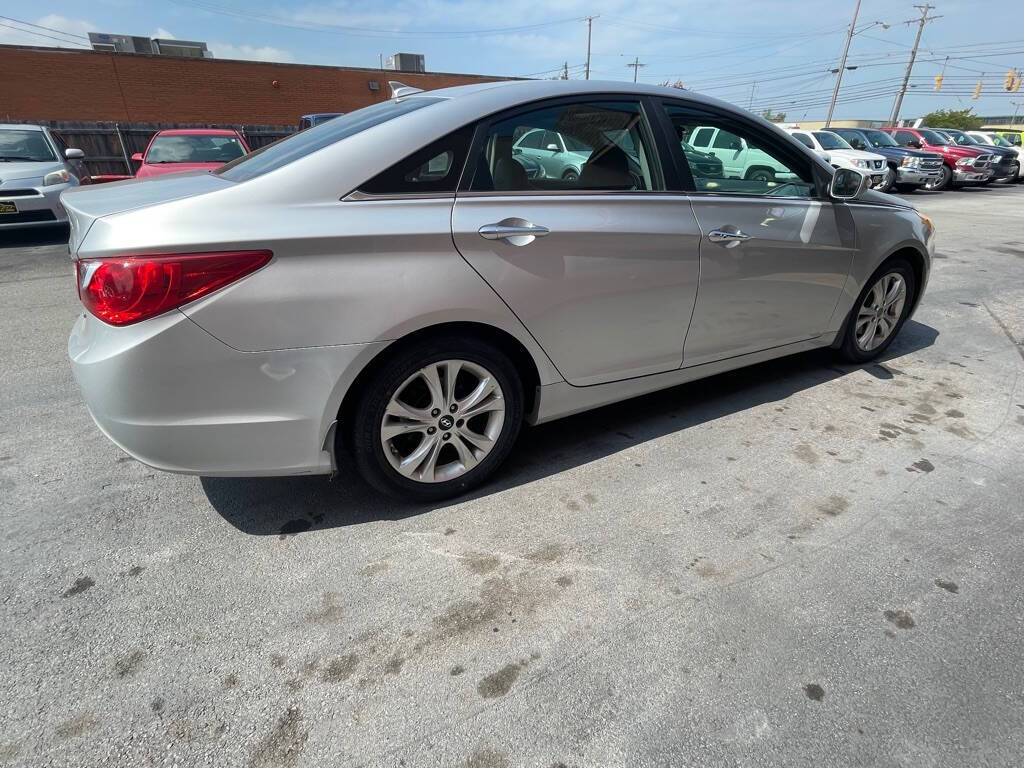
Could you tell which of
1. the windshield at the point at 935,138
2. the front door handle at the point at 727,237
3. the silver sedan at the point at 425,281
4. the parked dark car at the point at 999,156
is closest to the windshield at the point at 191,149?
the silver sedan at the point at 425,281

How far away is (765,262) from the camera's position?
10.3 feet

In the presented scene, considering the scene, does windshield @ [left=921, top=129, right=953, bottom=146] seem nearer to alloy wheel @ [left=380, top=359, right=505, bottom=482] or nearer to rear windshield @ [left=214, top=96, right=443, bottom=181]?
rear windshield @ [left=214, top=96, right=443, bottom=181]

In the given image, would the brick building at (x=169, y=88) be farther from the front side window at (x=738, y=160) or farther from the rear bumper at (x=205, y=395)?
the front side window at (x=738, y=160)

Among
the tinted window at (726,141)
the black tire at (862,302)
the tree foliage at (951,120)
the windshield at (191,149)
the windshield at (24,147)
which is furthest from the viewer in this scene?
the tree foliage at (951,120)

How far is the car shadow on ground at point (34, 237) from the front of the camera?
8.38 m

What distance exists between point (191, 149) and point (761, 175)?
962 cm

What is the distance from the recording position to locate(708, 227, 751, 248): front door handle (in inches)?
114

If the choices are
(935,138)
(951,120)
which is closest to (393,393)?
(935,138)

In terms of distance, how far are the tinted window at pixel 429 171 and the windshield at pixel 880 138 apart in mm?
21418

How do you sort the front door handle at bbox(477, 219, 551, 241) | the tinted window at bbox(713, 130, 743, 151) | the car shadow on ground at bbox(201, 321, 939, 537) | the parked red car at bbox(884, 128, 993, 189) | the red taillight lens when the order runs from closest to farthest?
the red taillight lens
the front door handle at bbox(477, 219, 551, 241)
the car shadow on ground at bbox(201, 321, 939, 537)
the tinted window at bbox(713, 130, 743, 151)
the parked red car at bbox(884, 128, 993, 189)

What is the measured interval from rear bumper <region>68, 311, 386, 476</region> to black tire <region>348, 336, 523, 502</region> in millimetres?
114

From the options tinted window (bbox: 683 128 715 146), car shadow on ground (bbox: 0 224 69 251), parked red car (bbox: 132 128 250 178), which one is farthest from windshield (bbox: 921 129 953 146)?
car shadow on ground (bbox: 0 224 69 251)

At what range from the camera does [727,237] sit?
2.94 m

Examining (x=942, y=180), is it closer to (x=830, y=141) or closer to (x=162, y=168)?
(x=830, y=141)
